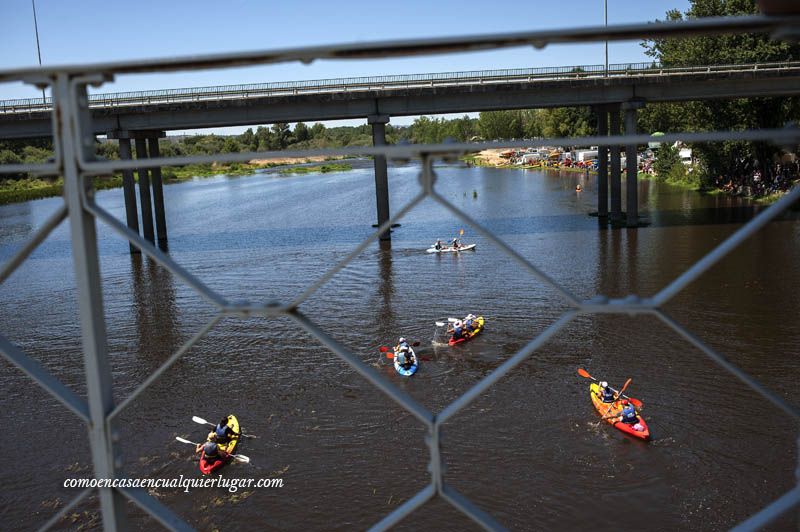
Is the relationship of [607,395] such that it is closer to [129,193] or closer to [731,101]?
[129,193]

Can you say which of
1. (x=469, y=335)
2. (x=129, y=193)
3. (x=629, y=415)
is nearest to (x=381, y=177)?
(x=129, y=193)

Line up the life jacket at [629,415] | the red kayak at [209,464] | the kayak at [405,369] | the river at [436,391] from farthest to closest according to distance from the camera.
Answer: the kayak at [405,369] < the life jacket at [629,415] < the red kayak at [209,464] < the river at [436,391]

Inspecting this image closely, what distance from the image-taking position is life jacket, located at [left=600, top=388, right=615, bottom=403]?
10.5 metres

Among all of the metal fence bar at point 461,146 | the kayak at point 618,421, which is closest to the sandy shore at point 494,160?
the kayak at point 618,421

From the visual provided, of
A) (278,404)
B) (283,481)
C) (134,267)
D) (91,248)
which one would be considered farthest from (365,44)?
(134,267)

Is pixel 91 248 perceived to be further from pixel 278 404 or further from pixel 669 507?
pixel 278 404

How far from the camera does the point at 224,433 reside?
994 centimetres

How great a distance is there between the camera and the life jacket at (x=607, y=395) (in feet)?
34.4

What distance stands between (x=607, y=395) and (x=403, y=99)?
21.0 meters

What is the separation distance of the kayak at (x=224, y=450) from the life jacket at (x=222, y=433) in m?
0.06

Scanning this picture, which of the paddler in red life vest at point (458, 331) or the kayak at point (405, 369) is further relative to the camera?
the paddler in red life vest at point (458, 331)

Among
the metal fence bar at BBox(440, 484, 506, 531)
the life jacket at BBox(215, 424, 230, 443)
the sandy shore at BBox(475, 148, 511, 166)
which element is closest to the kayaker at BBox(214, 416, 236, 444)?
the life jacket at BBox(215, 424, 230, 443)

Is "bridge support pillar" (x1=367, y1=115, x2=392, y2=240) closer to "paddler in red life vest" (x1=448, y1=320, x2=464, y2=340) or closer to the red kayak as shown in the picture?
"paddler in red life vest" (x1=448, y1=320, x2=464, y2=340)

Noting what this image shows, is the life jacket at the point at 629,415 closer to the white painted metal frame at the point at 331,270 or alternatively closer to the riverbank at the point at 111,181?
the white painted metal frame at the point at 331,270
